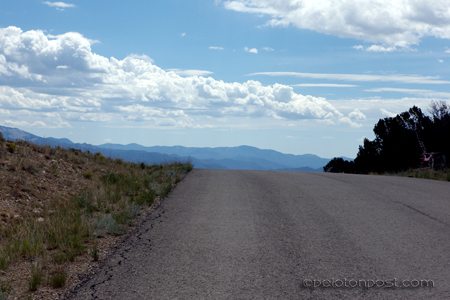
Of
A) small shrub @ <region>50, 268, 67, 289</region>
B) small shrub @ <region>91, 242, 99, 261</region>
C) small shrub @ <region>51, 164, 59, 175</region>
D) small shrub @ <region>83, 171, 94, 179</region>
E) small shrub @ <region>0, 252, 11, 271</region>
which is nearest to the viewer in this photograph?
small shrub @ <region>50, 268, 67, 289</region>

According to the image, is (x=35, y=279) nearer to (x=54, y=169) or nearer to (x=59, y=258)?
(x=59, y=258)

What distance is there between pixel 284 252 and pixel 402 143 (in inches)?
1469

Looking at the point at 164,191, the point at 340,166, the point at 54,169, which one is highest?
Result: the point at 340,166

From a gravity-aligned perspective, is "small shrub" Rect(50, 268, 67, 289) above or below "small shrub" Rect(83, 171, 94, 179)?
below

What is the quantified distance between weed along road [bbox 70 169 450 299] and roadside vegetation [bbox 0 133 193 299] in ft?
1.88

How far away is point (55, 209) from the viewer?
8.82 m

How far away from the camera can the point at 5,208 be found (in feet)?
27.1

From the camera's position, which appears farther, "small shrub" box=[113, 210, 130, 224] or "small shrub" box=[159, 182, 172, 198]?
"small shrub" box=[159, 182, 172, 198]

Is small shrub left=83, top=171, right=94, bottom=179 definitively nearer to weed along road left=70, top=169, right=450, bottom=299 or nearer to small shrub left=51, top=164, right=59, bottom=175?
small shrub left=51, top=164, right=59, bottom=175

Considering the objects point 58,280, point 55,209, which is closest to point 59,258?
point 58,280

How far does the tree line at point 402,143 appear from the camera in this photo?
99.7 ft

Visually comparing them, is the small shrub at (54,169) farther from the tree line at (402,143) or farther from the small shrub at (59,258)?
the tree line at (402,143)

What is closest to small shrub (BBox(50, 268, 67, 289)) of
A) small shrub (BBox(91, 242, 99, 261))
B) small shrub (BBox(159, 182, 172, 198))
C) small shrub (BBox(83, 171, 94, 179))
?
small shrub (BBox(91, 242, 99, 261))

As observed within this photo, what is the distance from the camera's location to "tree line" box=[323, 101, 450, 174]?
30377 mm
